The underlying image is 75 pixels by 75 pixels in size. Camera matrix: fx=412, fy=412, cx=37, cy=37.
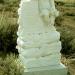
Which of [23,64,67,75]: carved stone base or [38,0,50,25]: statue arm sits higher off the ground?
[38,0,50,25]: statue arm

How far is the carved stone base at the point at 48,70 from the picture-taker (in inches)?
263

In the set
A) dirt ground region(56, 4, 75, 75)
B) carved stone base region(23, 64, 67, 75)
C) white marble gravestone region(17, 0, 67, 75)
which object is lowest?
dirt ground region(56, 4, 75, 75)

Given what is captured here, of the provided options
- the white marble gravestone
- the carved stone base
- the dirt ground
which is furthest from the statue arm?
the dirt ground

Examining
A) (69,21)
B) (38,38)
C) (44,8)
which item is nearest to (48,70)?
(38,38)

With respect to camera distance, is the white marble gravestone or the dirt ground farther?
the dirt ground

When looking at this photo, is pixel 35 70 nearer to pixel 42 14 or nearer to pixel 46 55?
pixel 46 55

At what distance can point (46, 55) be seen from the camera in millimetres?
6883

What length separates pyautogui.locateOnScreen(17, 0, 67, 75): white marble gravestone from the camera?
21.9ft

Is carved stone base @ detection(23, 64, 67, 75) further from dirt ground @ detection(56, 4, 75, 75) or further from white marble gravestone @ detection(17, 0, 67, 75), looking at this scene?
dirt ground @ detection(56, 4, 75, 75)

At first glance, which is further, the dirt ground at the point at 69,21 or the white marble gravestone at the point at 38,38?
the dirt ground at the point at 69,21

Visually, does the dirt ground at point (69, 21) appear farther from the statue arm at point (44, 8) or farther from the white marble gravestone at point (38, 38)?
the statue arm at point (44, 8)

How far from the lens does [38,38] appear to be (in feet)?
22.1

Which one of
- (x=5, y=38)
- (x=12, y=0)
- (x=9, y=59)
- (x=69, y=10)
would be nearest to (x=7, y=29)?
(x=5, y=38)

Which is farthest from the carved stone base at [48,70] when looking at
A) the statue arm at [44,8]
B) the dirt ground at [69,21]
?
the statue arm at [44,8]
